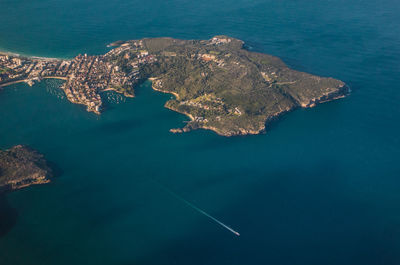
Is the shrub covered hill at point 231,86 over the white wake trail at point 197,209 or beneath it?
over

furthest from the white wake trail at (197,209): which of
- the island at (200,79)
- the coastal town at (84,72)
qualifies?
the coastal town at (84,72)

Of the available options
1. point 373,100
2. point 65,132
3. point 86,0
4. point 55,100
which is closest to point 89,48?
point 55,100

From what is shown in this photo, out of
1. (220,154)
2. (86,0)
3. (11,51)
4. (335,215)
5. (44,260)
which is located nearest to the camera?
(44,260)

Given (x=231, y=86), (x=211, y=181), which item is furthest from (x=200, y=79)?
(x=211, y=181)

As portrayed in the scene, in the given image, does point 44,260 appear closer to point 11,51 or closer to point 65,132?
point 65,132

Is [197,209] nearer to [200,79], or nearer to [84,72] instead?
[200,79]

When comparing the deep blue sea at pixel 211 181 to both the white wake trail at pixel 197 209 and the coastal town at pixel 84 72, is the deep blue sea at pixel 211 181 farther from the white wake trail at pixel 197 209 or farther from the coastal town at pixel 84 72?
the coastal town at pixel 84 72
